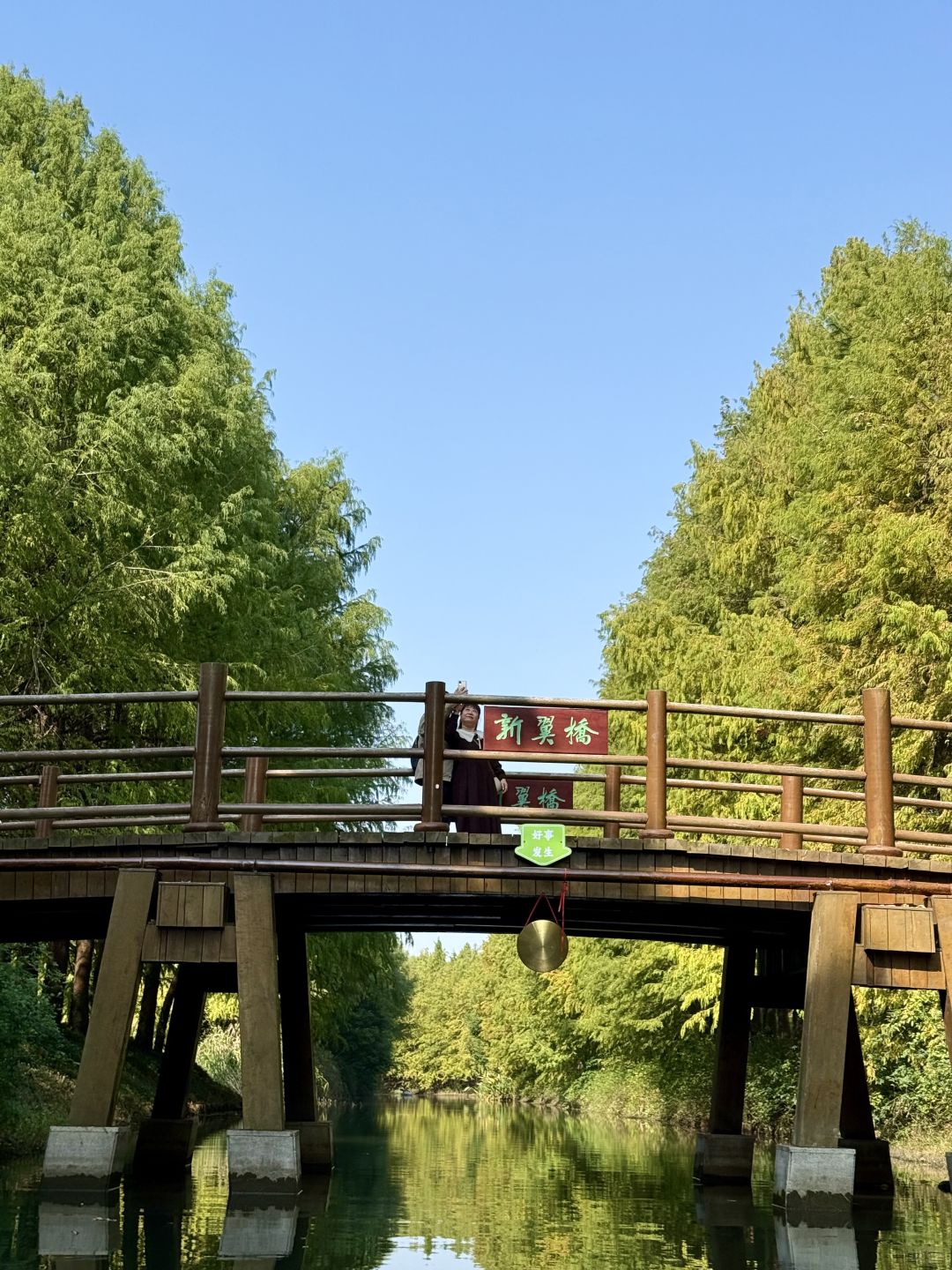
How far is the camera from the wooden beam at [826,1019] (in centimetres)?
1059

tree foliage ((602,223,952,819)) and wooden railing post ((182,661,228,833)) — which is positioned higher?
tree foliage ((602,223,952,819))

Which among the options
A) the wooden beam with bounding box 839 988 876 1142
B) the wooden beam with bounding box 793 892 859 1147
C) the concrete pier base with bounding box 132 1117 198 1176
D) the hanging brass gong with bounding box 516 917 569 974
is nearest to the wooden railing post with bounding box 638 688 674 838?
the hanging brass gong with bounding box 516 917 569 974

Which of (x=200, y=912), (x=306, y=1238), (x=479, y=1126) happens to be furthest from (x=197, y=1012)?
(x=479, y=1126)

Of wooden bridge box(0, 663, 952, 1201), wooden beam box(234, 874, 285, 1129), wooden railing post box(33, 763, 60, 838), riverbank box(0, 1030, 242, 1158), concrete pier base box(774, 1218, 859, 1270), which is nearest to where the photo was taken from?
concrete pier base box(774, 1218, 859, 1270)

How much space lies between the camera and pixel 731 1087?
586 inches

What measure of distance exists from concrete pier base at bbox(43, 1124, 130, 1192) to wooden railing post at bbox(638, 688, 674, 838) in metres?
4.16

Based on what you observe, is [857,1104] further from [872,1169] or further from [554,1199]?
[554,1199]

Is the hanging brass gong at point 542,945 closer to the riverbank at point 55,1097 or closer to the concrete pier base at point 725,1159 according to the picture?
the riverbank at point 55,1097

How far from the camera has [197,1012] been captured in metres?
15.1

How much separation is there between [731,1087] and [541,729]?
539cm

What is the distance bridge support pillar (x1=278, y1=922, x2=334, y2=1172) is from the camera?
14867 millimetres

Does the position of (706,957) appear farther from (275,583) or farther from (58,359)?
(58,359)

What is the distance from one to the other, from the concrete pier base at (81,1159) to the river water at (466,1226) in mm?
157

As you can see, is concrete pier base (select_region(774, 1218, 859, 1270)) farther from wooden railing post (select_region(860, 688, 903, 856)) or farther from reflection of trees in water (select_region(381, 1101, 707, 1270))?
wooden railing post (select_region(860, 688, 903, 856))
